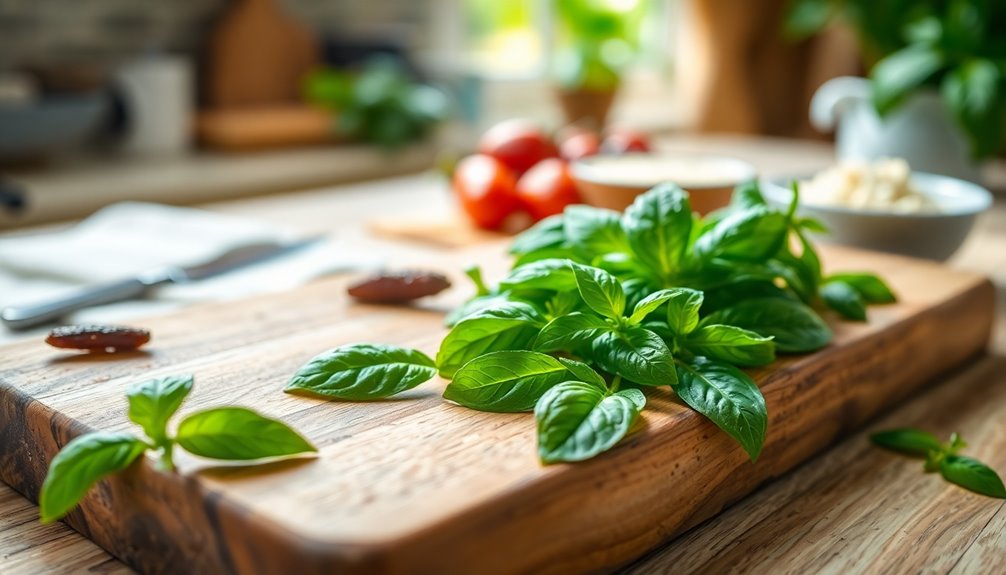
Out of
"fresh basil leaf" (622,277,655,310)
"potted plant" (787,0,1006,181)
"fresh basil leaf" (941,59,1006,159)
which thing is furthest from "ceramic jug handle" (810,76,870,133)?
"fresh basil leaf" (622,277,655,310)

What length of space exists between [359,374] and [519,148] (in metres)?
0.86

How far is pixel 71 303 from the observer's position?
900mm

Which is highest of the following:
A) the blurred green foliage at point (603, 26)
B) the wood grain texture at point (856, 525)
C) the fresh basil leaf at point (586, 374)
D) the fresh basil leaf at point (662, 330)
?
the blurred green foliage at point (603, 26)

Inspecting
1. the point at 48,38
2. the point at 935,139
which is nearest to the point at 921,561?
the point at 935,139

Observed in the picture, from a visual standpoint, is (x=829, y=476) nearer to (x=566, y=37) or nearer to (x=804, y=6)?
(x=804, y=6)

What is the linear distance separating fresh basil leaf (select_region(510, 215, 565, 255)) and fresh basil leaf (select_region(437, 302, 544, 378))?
0.13 m

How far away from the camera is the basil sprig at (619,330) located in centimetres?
59

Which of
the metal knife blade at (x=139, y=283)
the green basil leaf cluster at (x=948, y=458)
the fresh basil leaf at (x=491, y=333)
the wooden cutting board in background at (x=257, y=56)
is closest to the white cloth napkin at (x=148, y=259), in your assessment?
the metal knife blade at (x=139, y=283)

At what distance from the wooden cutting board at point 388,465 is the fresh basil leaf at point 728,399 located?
0.01 meters

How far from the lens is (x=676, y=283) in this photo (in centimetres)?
72

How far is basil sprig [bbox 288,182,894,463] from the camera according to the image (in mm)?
591

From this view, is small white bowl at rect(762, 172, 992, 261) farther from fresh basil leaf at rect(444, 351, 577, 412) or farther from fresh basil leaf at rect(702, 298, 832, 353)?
fresh basil leaf at rect(444, 351, 577, 412)

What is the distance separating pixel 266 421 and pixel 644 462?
0.69 feet

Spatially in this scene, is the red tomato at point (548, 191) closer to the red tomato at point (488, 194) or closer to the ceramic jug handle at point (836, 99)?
the red tomato at point (488, 194)
